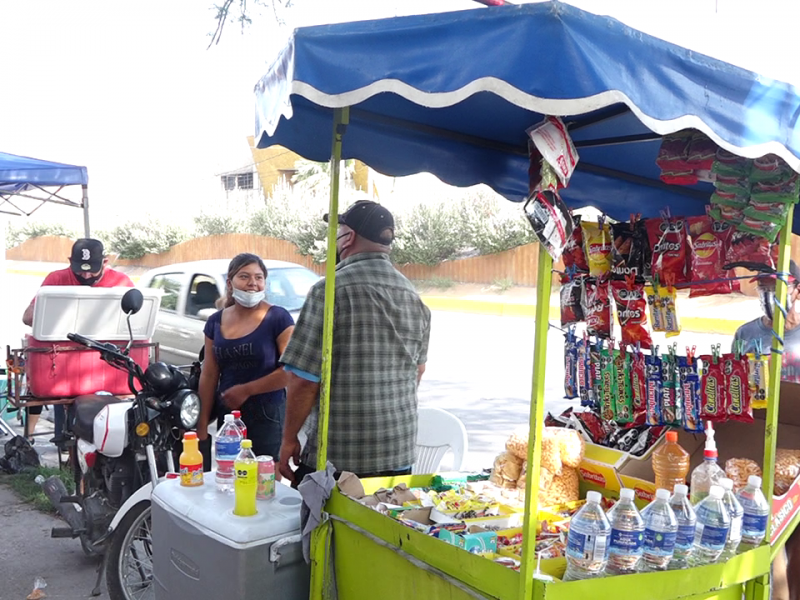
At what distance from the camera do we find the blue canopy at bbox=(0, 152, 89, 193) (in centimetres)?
782

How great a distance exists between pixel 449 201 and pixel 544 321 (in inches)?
961

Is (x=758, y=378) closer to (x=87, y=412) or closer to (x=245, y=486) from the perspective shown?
(x=245, y=486)

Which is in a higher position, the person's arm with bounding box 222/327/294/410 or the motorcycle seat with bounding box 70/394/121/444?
the person's arm with bounding box 222/327/294/410

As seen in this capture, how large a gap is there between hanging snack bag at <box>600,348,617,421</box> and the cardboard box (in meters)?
0.24

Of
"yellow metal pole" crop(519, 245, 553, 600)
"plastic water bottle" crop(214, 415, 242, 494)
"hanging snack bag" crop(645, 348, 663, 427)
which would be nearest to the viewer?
"yellow metal pole" crop(519, 245, 553, 600)

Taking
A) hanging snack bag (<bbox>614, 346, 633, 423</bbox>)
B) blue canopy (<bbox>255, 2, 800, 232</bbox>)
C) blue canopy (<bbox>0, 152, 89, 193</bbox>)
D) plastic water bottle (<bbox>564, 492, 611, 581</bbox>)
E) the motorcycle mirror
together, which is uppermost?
blue canopy (<bbox>0, 152, 89, 193</bbox>)

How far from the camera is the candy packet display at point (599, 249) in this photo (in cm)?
343

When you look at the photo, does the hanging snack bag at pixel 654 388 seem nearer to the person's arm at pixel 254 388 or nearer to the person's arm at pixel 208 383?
the person's arm at pixel 254 388

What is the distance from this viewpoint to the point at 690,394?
2934 mm

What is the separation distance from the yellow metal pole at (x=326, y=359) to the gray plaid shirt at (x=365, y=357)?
0.12m

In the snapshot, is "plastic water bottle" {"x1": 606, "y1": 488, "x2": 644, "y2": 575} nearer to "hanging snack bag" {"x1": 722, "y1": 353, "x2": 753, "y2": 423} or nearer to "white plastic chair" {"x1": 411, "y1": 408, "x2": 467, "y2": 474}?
"hanging snack bag" {"x1": 722, "y1": 353, "x2": 753, "y2": 423}

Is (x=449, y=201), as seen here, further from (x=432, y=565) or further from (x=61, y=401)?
(x=432, y=565)

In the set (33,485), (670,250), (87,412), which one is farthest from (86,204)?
(670,250)

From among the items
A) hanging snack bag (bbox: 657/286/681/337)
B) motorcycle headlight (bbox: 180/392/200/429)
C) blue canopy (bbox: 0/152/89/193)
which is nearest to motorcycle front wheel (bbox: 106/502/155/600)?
motorcycle headlight (bbox: 180/392/200/429)
